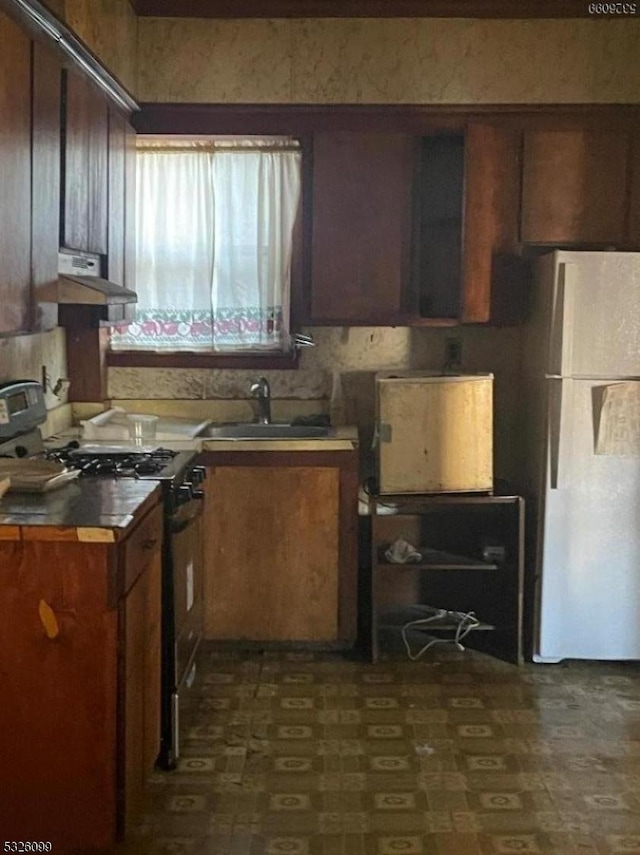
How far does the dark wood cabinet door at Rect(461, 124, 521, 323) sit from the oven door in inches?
58.4

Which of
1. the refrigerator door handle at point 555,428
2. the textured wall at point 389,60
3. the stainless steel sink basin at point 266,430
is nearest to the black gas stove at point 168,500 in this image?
the stainless steel sink basin at point 266,430

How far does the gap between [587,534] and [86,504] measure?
2055mm

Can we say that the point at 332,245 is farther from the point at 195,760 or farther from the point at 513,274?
the point at 195,760

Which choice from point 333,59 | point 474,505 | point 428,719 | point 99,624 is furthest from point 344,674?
point 333,59

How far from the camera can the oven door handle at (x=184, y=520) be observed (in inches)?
119

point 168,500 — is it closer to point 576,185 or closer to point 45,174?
point 45,174

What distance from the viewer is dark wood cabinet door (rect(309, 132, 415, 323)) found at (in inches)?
168

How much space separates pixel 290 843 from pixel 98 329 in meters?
2.40

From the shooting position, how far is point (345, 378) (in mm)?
4551

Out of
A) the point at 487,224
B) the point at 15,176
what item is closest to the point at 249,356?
the point at 487,224

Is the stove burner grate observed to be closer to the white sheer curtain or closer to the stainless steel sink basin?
the stainless steel sink basin

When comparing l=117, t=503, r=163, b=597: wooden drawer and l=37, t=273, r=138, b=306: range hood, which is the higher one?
l=37, t=273, r=138, b=306: range hood

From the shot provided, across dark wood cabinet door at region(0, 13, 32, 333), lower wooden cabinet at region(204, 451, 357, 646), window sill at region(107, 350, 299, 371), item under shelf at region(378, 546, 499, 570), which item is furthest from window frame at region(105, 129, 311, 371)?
dark wood cabinet door at region(0, 13, 32, 333)

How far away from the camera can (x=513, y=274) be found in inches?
167
